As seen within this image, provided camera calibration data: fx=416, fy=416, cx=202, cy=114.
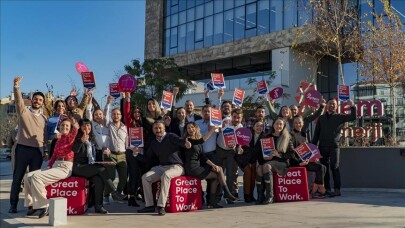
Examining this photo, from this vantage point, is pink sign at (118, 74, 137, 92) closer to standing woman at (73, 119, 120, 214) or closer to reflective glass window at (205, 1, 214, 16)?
standing woman at (73, 119, 120, 214)

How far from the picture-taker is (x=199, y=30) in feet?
123

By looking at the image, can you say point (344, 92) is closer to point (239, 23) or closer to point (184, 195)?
point (184, 195)

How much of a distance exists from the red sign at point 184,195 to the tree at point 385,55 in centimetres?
1022

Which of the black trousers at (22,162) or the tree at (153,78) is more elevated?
the tree at (153,78)

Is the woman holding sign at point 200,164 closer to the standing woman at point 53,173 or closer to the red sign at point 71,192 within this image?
the red sign at point 71,192

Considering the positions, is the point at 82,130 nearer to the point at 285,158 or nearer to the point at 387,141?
the point at 285,158

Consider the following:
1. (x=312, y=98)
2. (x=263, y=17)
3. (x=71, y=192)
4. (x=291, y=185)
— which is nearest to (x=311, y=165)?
(x=291, y=185)

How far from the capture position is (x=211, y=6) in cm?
3653

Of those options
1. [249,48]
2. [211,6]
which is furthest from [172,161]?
[211,6]

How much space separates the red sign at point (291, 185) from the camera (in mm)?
8344

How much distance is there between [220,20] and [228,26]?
114 cm

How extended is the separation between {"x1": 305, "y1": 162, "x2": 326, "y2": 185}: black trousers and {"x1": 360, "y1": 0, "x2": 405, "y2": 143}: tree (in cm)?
778

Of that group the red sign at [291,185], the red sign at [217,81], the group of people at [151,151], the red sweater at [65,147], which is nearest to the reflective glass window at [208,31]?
the red sign at [217,81]

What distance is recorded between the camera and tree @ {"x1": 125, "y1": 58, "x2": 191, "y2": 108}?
25.7 metres
